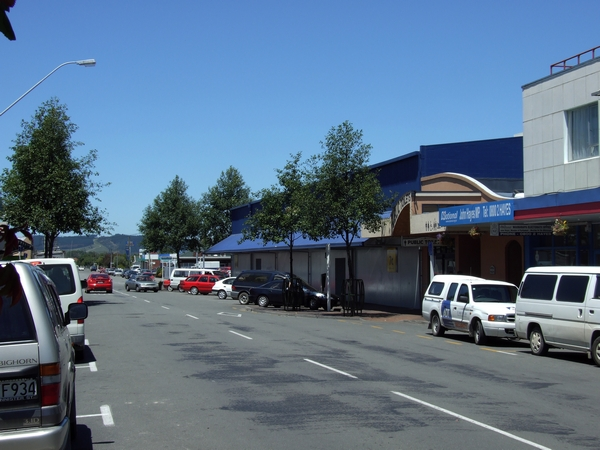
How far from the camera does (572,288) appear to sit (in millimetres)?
14867

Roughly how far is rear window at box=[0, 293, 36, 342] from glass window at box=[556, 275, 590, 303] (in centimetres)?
1240

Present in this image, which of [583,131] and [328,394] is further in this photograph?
[583,131]

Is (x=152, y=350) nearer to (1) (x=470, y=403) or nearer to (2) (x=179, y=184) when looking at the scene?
(1) (x=470, y=403)

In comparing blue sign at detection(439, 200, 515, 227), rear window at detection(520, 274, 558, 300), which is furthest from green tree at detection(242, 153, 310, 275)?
rear window at detection(520, 274, 558, 300)

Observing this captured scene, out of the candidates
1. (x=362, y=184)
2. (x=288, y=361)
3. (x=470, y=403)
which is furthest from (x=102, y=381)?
(x=362, y=184)

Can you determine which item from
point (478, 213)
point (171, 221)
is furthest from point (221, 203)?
point (478, 213)

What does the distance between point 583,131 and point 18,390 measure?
18.3 metres

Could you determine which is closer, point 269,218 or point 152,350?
point 152,350

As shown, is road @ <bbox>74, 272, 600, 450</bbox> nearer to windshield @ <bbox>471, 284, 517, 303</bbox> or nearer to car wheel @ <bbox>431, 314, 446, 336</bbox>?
windshield @ <bbox>471, 284, 517, 303</bbox>

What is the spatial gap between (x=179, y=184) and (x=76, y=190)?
128 ft

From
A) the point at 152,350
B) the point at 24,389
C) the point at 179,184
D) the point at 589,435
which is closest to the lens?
the point at 24,389

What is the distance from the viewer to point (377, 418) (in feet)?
28.0

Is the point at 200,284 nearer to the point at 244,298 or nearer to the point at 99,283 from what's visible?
the point at 99,283

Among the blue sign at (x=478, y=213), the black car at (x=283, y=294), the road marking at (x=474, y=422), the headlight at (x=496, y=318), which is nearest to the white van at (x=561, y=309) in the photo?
the headlight at (x=496, y=318)
